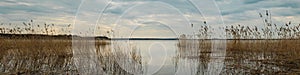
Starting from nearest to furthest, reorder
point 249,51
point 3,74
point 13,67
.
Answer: point 3,74, point 13,67, point 249,51

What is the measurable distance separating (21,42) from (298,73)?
35.9 feet

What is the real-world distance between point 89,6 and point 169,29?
132 inches

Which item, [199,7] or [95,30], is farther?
[95,30]

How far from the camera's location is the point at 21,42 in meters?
14.2

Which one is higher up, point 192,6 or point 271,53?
point 192,6

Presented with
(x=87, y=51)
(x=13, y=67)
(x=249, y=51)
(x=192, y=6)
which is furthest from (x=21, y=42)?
(x=249, y=51)

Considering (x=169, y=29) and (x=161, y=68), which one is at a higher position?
(x=169, y=29)

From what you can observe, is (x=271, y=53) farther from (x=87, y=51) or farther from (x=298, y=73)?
(x=87, y=51)

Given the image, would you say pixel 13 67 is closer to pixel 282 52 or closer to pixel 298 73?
pixel 298 73

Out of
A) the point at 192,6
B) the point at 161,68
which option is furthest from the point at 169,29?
the point at 161,68

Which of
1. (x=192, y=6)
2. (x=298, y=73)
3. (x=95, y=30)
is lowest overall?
(x=298, y=73)

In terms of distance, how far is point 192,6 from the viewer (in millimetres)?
10680

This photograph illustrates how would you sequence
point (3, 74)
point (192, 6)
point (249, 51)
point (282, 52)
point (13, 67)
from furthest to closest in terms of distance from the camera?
point (249, 51), point (282, 52), point (192, 6), point (13, 67), point (3, 74)

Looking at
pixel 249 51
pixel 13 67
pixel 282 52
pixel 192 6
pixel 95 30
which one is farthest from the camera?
pixel 249 51
